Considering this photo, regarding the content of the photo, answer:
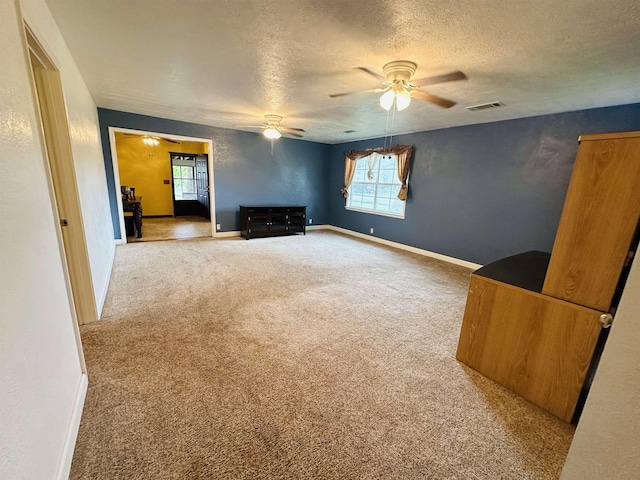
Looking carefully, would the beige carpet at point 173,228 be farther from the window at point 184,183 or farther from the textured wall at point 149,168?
the window at point 184,183

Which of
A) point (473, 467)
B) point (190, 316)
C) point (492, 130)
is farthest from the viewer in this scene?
point (492, 130)

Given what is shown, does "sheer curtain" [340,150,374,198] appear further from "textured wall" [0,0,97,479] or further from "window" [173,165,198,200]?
"textured wall" [0,0,97,479]

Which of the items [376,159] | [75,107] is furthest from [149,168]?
[376,159]

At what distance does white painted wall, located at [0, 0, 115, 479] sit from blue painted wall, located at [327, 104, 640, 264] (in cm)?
497

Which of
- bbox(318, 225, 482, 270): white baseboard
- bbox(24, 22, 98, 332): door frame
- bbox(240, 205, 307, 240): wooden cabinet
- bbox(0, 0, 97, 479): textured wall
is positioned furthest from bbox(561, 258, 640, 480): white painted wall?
bbox(240, 205, 307, 240): wooden cabinet

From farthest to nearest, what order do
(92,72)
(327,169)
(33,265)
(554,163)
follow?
(327,169)
(554,163)
(92,72)
(33,265)

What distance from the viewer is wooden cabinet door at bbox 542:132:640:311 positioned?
4.26ft

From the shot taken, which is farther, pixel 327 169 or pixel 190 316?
pixel 327 169

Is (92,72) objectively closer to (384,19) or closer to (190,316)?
(190,316)

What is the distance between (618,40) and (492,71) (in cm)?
76

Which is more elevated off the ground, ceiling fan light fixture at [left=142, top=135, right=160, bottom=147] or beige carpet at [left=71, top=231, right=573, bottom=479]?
ceiling fan light fixture at [left=142, top=135, right=160, bottom=147]

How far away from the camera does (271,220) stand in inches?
241

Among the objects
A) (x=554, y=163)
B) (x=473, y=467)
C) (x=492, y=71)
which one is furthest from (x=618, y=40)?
(x=473, y=467)

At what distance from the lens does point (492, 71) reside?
7.75 feet
